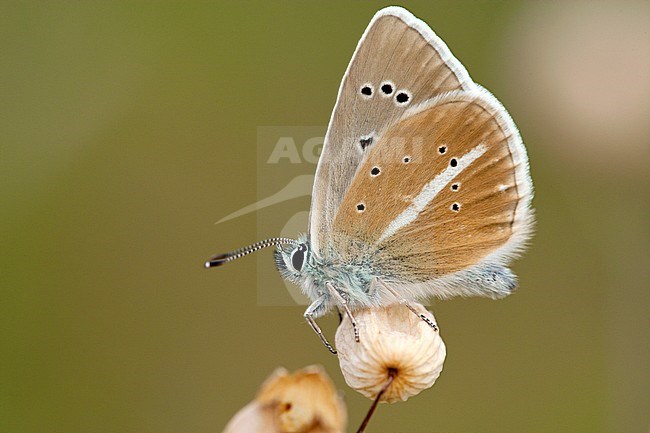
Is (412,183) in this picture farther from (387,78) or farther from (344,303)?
(344,303)

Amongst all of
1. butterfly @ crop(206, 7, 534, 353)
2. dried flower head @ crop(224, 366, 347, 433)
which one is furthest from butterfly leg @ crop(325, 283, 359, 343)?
A: dried flower head @ crop(224, 366, 347, 433)

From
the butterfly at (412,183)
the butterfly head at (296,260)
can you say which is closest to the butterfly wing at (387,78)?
the butterfly at (412,183)

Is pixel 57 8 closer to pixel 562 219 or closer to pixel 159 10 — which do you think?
pixel 159 10

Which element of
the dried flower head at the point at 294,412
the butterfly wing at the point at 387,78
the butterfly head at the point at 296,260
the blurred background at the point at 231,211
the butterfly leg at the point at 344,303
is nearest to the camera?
the dried flower head at the point at 294,412

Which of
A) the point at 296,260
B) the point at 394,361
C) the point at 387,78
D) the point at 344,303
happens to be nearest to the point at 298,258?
the point at 296,260

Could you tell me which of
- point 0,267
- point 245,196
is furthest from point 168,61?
point 0,267

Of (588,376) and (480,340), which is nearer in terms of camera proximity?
(588,376)

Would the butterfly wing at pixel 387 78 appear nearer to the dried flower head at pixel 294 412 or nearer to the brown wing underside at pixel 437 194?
the brown wing underside at pixel 437 194
